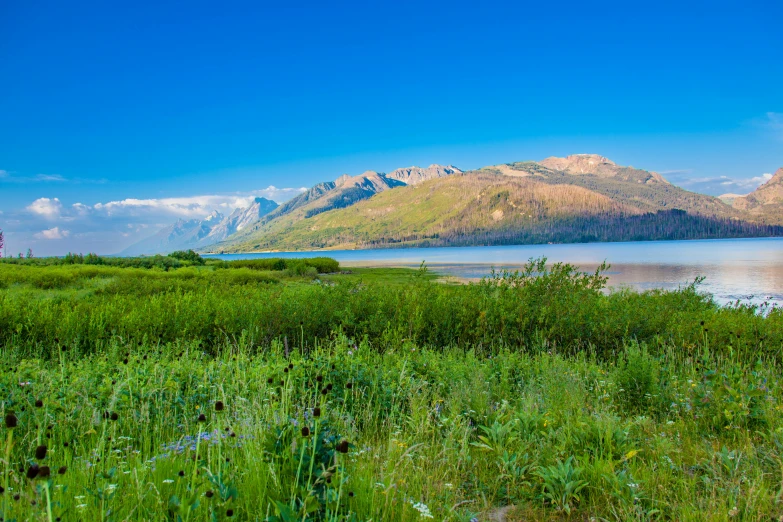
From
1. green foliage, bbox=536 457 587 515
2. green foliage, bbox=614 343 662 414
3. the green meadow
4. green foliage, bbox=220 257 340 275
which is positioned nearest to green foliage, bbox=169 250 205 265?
green foliage, bbox=220 257 340 275

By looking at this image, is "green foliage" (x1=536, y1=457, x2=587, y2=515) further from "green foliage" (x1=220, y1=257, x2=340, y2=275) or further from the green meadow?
"green foliage" (x1=220, y1=257, x2=340, y2=275)

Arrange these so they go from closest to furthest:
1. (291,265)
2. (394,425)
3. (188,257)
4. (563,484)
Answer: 1. (563,484)
2. (394,425)
3. (291,265)
4. (188,257)

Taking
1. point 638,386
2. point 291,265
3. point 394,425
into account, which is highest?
point 291,265

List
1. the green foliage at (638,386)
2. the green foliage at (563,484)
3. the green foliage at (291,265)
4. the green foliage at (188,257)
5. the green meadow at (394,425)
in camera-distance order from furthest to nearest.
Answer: the green foliage at (188,257) → the green foliage at (291,265) → the green foliage at (638,386) → the green foliage at (563,484) → the green meadow at (394,425)

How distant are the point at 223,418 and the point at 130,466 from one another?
1.16m

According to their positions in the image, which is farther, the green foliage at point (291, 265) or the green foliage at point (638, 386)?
the green foliage at point (291, 265)

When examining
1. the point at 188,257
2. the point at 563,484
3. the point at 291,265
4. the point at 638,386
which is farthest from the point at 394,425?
the point at 188,257

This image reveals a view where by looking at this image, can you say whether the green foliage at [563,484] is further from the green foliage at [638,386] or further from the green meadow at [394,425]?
the green foliage at [638,386]

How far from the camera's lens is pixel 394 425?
5188mm

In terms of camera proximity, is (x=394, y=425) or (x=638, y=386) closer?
(x=394, y=425)

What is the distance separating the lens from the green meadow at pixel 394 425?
3182mm

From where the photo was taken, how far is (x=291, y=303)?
12.7 metres

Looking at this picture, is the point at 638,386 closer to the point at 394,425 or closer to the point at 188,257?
the point at 394,425

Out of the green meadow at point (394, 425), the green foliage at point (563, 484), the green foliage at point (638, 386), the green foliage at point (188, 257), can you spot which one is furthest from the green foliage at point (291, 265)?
the green foliage at point (563, 484)
